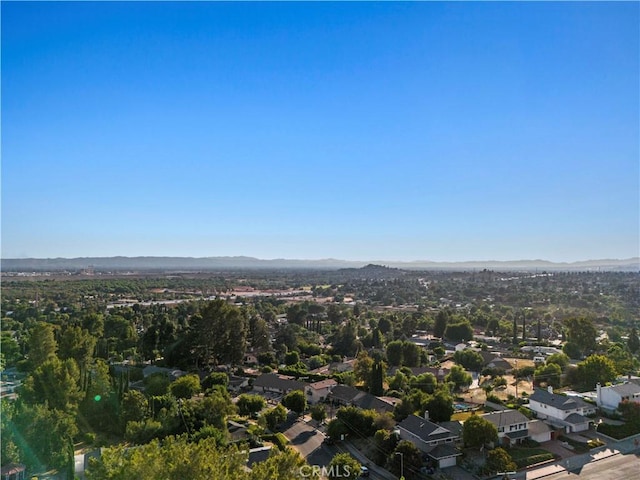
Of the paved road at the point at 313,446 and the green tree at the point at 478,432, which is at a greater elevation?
the green tree at the point at 478,432

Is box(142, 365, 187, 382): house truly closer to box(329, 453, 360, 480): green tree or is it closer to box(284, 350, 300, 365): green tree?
box(284, 350, 300, 365): green tree

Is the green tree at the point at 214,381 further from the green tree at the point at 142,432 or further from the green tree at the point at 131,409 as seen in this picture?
the green tree at the point at 142,432

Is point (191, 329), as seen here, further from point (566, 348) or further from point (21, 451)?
point (566, 348)

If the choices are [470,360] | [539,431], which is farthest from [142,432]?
[470,360]

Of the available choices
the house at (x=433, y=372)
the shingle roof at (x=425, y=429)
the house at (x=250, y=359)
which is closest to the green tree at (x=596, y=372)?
the house at (x=433, y=372)

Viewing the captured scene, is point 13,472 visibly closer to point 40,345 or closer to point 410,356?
point 40,345

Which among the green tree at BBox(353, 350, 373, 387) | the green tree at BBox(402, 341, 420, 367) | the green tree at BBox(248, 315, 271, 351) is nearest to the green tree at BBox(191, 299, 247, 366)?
the green tree at BBox(248, 315, 271, 351)
